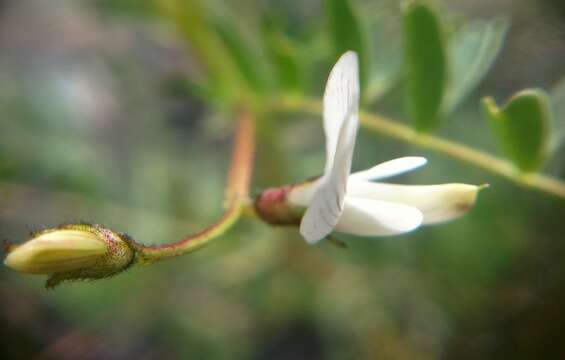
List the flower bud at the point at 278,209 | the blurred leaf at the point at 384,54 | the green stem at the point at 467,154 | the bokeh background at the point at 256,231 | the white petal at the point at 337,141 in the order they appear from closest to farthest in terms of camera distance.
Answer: the white petal at the point at 337,141
the flower bud at the point at 278,209
the green stem at the point at 467,154
the blurred leaf at the point at 384,54
the bokeh background at the point at 256,231

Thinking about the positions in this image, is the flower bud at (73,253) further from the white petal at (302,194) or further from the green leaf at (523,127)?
the green leaf at (523,127)

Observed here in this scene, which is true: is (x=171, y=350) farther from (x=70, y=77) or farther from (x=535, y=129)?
(x=535, y=129)

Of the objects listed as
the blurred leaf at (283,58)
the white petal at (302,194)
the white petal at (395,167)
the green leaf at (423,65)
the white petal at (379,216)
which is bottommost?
the white petal at (379,216)

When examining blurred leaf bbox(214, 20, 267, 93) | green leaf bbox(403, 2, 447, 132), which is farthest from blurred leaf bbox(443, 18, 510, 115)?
blurred leaf bbox(214, 20, 267, 93)

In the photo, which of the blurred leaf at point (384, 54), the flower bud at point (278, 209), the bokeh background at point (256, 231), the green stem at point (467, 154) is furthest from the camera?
the bokeh background at point (256, 231)

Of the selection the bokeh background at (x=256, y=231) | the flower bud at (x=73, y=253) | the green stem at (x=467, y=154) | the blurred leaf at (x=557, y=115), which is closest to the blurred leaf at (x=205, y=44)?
the bokeh background at (x=256, y=231)

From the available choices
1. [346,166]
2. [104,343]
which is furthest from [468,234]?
[104,343]
